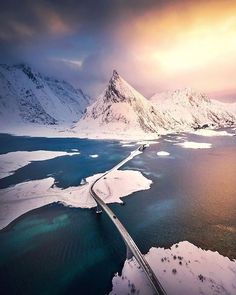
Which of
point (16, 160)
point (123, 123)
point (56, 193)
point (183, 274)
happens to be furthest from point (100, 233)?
point (123, 123)

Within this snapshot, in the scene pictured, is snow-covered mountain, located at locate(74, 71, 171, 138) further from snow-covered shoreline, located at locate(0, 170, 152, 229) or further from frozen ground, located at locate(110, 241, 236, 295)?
frozen ground, located at locate(110, 241, 236, 295)

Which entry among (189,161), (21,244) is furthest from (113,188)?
(189,161)

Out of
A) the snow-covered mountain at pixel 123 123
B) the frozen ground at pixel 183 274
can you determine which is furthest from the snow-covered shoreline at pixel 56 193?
the snow-covered mountain at pixel 123 123

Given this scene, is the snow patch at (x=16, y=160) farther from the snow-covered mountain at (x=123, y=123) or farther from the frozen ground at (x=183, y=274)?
the snow-covered mountain at (x=123, y=123)

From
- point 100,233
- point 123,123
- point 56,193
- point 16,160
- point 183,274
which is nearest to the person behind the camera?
point 183,274

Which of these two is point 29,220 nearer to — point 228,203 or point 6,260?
point 6,260

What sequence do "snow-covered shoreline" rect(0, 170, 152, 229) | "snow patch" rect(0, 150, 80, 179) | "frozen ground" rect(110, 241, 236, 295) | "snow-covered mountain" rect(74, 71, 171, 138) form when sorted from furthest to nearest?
1. "snow-covered mountain" rect(74, 71, 171, 138)
2. "snow patch" rect(0, 150, 80, 179)
3. "snow-covered shoreline" rect(0, 170, 152, 229)
4. "frozen ground" rect(110, 241, 236, 295)

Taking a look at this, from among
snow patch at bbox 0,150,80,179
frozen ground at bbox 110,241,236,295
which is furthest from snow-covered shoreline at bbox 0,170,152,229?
frozen ground at bbox 110,241,236,295

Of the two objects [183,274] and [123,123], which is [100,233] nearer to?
[183,274]
